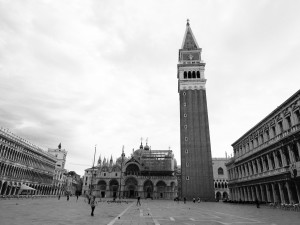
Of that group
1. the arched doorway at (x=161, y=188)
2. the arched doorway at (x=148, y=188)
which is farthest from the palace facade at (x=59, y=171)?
the arched doorway at (x=161, y=188)

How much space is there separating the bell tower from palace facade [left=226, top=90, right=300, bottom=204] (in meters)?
10.5

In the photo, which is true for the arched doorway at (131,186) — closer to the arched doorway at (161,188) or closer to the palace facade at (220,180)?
the arched doorway at (161,188)

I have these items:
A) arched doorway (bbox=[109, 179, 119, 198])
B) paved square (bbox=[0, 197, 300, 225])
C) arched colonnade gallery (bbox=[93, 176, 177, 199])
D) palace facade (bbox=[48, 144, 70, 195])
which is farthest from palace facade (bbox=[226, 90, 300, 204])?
palace facade (bbox=[48, 144, 70, 195])

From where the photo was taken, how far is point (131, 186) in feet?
238

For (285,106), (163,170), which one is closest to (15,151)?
(163,170)

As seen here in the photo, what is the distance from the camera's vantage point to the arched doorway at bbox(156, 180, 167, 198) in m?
69.7

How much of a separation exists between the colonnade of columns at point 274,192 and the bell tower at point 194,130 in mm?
10532

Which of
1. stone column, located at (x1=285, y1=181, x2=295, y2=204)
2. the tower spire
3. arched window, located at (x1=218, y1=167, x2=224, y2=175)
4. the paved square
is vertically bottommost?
the paved square

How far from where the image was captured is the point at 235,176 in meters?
46.5

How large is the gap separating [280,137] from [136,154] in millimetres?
64245

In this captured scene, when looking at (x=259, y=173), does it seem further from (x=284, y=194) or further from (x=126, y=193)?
(x=126, y=193)

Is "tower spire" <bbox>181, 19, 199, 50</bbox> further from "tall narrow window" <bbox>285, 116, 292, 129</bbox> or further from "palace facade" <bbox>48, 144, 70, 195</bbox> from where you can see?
"palace facade" <bbox>48, 144, 70, 195</bbox>

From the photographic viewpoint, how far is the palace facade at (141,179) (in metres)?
70.2

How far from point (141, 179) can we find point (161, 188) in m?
6.81
